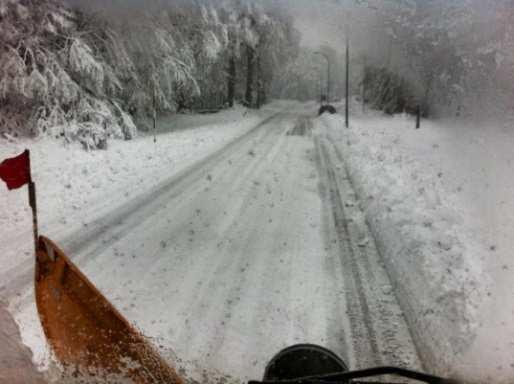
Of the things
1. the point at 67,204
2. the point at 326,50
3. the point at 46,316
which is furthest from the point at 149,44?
the point at 326,50

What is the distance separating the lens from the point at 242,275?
6.38m

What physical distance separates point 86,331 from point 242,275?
2.74 m

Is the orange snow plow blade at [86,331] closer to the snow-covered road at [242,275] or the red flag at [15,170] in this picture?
the snow-covered road at [242,275]

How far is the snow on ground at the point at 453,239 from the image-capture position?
4594mm

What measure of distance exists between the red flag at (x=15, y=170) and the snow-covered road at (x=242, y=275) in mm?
1492

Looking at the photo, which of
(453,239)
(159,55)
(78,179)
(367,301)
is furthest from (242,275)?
(159,55)

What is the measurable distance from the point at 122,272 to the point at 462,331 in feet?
14.8

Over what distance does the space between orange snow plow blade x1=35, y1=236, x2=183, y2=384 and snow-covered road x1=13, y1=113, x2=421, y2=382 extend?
63 cm

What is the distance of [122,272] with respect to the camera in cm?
628

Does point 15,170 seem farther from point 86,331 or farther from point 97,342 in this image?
point 97,342

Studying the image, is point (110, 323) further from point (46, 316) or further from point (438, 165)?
point (438, 165)

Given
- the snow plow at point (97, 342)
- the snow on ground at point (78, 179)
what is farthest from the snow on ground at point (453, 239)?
the snow on ground at point (78, 179)

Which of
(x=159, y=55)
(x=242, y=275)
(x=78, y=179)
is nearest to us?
(x=242, y=275)

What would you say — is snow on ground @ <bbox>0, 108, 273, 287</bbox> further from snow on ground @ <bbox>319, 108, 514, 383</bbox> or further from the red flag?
snow on ground @ <bbox>319, 108, 514, 383</bbox>
